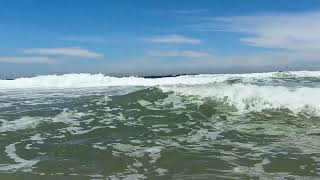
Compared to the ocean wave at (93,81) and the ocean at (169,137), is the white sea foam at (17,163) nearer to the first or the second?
the ocean at (169,137)

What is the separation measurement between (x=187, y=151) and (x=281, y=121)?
3.87 metres

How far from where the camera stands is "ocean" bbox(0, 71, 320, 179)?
6.04 m

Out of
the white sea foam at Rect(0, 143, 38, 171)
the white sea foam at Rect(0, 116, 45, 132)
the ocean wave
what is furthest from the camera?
the ocean wave

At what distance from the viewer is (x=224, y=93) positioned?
1551 centimetres

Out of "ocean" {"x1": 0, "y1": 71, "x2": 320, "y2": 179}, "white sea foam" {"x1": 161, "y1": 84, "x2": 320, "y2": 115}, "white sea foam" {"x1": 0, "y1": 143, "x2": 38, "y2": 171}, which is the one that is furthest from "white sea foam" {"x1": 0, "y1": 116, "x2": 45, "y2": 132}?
"white sea foam" {"x1": 161, "y1": 84, "x2": 320, "y2": 115}

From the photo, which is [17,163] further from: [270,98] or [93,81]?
[93,81]

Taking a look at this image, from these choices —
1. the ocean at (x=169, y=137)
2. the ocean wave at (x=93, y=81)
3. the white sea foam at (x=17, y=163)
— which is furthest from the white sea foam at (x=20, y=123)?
the ocean wave at (x=93, y=81)

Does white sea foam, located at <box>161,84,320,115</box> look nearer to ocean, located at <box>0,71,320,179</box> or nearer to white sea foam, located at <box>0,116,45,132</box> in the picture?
ocean, located at <box>0,71,320,179</box>

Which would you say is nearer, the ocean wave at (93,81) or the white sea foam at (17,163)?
the white sea foam at (17,163)

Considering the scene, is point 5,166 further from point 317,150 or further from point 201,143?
point 317,150

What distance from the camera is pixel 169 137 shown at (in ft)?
27.7

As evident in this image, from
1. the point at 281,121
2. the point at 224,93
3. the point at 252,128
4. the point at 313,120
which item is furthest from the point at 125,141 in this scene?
the point at 224,93

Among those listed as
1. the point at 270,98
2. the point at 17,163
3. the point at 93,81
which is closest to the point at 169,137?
the point at 17,163

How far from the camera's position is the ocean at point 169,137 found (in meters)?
6.04
